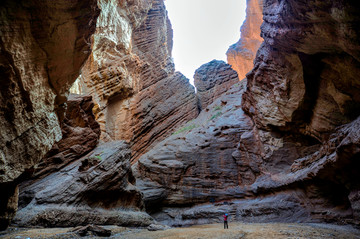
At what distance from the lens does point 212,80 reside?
32.8 metres

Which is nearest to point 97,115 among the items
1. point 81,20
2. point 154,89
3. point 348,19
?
point 154,89

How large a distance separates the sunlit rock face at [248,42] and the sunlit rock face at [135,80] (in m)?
21.3

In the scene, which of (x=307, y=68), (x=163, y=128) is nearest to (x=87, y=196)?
(x=307, y=68)

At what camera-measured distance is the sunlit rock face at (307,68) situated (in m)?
7.19

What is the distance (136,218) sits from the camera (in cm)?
1207

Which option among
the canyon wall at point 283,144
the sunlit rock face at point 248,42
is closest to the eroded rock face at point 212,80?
the canyon wall at point 283,144

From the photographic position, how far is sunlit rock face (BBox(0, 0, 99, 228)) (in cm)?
370

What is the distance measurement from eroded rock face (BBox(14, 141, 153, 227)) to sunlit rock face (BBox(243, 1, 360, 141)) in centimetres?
1046

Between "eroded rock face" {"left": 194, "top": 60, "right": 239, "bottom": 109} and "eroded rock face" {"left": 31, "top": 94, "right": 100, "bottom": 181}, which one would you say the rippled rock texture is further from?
"eroded rock face" {"left": 194, "top": 60, "right": 239, "bottom": 109}

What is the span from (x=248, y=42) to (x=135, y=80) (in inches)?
1297

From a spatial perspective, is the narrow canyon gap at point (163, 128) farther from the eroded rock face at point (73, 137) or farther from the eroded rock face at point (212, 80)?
the eroded rock face at point (212, 80)

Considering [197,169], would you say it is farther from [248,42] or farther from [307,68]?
[248,42]

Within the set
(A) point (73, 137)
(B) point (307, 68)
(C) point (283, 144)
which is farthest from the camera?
(C) point (283, 144)

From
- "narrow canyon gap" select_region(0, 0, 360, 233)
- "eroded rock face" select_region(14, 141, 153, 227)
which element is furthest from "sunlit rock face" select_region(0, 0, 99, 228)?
"eroded rock face" select_region(14, 141, 153, 227)
